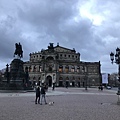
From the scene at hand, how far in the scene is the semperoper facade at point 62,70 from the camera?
Result: 4185 inches

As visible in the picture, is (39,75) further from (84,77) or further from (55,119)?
(55,119)

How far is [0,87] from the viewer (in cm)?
3962

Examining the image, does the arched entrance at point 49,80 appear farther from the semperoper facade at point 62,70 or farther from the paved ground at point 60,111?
the paved ground at point 60,111

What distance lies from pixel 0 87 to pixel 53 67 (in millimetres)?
68104

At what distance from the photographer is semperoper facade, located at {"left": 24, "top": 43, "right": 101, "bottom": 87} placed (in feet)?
349

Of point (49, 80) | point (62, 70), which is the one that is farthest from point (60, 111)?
point (62, 70)

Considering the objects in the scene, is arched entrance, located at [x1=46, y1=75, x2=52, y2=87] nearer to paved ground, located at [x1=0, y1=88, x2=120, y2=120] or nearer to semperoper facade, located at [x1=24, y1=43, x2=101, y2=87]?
semperoper facade, located at [x1=24, y1=43, x2=101, y2=87]

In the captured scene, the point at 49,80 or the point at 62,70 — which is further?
the point at 62,70

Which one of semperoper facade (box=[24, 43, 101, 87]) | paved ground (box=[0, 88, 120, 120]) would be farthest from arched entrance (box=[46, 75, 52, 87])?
paved ground (box=[0, 88, 120, 120])

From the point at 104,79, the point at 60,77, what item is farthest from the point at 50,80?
the point at 104,79

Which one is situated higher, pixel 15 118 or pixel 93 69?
pixel 93 69

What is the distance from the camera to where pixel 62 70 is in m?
110

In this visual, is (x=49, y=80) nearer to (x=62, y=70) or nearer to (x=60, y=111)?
(x=62, y=70)

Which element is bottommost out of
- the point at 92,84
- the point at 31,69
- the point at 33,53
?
the point at 92,84
